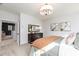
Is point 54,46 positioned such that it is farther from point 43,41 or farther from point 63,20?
point 63,20

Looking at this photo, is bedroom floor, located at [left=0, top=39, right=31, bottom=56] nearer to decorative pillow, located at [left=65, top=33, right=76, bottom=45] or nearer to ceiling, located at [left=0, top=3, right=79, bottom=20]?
ceiling, located at [left=0, top=3, right=79, bottom=20]

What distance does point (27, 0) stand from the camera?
55.4 inches

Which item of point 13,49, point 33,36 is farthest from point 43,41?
point 13,49

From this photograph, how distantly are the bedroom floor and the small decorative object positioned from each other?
0.50m

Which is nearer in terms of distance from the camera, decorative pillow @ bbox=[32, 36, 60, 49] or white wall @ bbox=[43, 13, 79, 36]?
white wall @ bbox=[43, 13, 79, 36]

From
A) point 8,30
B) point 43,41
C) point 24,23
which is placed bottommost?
point 43,41

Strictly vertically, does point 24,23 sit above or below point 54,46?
above

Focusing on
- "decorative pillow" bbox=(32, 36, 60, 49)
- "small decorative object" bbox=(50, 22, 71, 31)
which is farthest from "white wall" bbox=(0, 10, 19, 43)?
"small decorative object" bbox=(50, 22, 71, 31)

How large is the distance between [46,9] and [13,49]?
805mm

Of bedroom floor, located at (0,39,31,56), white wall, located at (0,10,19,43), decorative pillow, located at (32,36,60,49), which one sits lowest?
bedroom floor, located at (0,39,31,56)

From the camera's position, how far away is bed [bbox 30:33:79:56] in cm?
140

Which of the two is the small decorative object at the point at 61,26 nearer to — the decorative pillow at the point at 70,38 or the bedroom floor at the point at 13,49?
the decorative pillow at the point at 70,38

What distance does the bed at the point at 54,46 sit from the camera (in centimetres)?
140

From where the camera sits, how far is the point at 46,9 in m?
1.36
